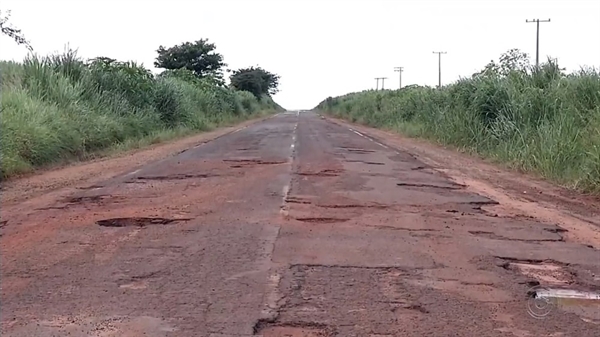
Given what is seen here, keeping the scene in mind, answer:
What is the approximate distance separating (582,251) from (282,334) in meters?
3.62

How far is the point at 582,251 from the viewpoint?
6566 millimetres

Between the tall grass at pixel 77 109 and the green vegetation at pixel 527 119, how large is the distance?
9710 mm

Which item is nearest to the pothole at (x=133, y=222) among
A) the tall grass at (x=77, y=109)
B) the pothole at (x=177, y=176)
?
the pothole at (x=177, y=176)

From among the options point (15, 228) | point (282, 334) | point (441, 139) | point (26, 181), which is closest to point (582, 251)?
point (282, 334)

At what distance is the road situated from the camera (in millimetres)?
4348

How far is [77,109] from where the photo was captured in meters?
18.9

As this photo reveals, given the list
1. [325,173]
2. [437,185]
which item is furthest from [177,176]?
[437,185]

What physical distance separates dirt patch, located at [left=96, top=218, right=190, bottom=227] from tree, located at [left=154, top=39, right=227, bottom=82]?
53.6 metres

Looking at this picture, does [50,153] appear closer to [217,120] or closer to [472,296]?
[472,296]

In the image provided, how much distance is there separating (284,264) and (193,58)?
2304 inches

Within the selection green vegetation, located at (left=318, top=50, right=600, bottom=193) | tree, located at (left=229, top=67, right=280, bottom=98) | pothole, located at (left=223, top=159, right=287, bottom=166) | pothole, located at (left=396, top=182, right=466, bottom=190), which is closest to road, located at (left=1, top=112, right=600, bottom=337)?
pothole, located at (left=396, top=182, right=466, bottom=190)

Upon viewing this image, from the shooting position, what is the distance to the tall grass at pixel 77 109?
14.6 meters

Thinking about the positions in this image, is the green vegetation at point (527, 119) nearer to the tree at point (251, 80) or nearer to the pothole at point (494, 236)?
the pothole at point (494, 236)

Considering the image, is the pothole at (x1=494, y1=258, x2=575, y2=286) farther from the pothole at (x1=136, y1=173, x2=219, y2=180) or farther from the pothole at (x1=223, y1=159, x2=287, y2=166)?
the pothole at (x1=223, y1=159, x2=287, y2=166)
